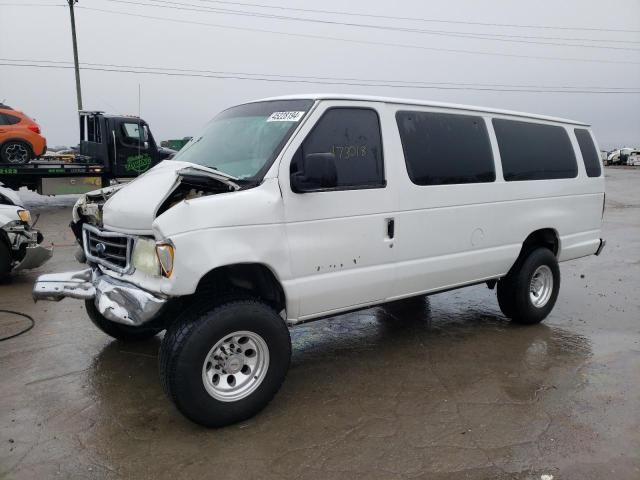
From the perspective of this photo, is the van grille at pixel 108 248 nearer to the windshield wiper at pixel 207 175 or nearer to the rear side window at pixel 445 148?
the windshield wiper at pixel 207 175

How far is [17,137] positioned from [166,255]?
48.7 feet

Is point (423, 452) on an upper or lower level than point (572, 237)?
lower

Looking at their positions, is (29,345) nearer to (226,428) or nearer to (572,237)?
(226,428)

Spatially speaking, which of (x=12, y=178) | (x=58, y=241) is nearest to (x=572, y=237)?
(x=58, y=241)

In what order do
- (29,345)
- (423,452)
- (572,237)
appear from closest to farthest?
(423,452)
(29,345)
(572,237)

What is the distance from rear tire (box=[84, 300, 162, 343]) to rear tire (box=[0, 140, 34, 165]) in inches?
510

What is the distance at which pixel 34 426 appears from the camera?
367 centimetres

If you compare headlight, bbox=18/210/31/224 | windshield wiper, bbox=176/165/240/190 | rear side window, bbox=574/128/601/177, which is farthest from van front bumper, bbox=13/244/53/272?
rear side window, bbox=574/128/601/177

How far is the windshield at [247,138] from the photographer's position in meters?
3.89

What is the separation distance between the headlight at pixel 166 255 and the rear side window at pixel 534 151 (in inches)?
136

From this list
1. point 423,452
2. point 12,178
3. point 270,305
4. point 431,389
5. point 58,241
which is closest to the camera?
point 423,452


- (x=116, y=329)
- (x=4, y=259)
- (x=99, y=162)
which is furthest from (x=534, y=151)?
(x=99, y=162)

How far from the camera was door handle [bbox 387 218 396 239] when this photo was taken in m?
4.35

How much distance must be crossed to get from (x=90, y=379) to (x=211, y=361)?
148 cm
